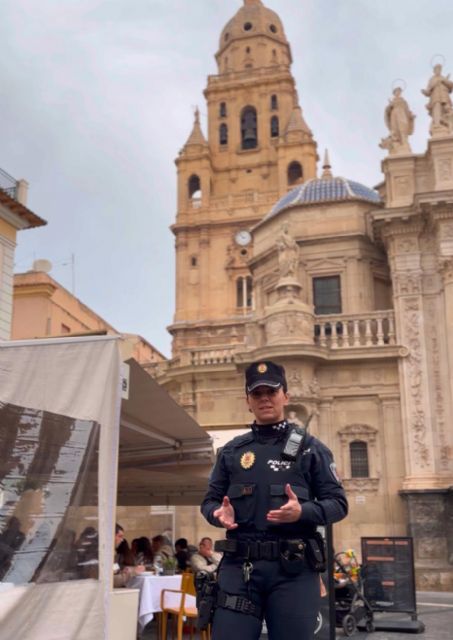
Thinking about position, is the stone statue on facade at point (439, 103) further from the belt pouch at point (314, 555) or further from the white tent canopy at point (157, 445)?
the belt pouch at point (314, 555)

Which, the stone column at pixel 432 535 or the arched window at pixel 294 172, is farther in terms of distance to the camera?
the arched window at pixel 294 172

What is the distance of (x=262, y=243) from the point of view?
103 ft

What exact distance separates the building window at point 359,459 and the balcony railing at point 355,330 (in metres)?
3.26

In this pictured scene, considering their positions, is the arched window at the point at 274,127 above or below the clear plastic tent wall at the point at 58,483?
above

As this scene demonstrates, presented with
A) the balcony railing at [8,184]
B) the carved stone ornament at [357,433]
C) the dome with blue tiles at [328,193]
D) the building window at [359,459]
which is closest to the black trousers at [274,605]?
the building window at [359,459]

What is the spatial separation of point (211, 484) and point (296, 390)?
19840 mm

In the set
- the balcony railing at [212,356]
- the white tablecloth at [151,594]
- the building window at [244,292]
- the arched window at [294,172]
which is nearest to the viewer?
the white tablecloth at [151,594]

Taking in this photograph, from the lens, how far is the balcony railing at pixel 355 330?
966 inches

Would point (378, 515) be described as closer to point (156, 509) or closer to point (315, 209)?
point (156, 509)

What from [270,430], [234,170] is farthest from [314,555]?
[234,170]

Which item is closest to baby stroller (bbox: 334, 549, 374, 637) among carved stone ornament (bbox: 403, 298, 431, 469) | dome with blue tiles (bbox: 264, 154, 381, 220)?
carved stone ornament (bbox: 403, 298, 431, 469)

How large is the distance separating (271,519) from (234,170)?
57790 millimetres

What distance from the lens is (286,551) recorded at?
3.59 meters

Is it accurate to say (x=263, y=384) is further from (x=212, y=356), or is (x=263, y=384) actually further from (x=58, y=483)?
(x=212, y=356)
